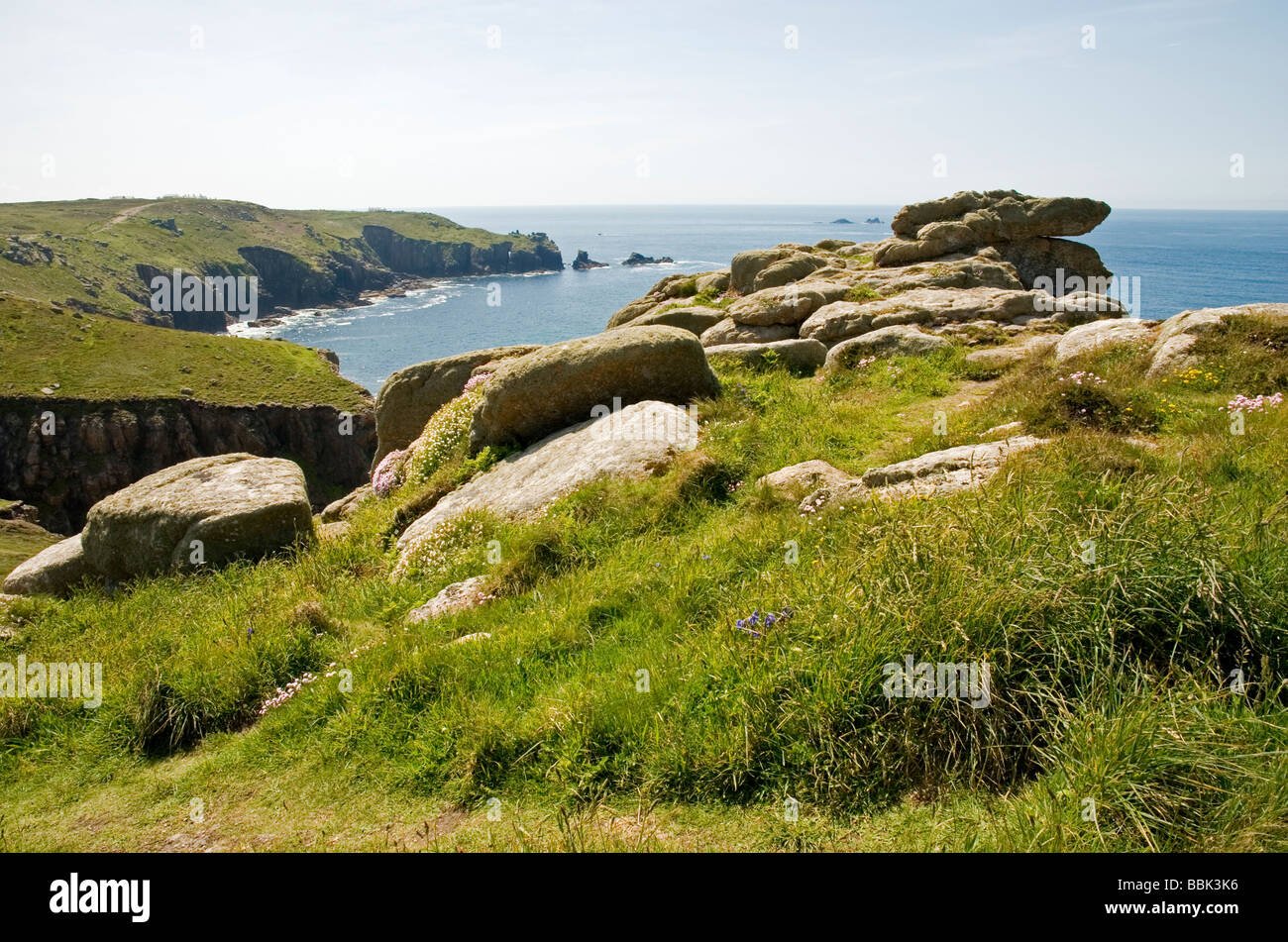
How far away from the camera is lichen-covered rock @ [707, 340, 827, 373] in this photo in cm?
1655

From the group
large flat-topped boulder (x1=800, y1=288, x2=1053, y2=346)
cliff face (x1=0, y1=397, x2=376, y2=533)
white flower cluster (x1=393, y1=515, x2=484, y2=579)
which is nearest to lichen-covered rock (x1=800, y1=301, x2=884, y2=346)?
large flat-topped boulder (x1=800, y1=288, x2=1053, y2=346)

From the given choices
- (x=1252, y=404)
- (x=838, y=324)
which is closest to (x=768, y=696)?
(x=1252, y=404)

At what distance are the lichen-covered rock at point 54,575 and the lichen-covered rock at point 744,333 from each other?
14.7 meters

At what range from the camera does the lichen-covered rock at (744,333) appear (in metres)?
20.0

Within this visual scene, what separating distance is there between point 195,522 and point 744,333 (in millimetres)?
14089

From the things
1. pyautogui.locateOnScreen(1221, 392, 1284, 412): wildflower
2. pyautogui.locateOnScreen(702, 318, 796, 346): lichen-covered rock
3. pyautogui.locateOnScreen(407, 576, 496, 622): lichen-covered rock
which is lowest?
pyautogui.locateOnScreen(407, 576, 496, 622): lichen-covered rock

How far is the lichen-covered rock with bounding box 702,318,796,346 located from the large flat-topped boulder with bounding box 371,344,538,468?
5.24 m

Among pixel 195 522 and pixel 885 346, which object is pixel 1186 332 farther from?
pixel 195 522

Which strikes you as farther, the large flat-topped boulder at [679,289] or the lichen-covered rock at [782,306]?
the large flat-topped boulder at [679,289]

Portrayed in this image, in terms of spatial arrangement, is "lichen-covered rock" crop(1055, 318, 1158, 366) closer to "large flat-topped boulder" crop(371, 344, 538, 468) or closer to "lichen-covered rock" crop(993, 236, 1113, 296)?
"large flat-topped boulder" crop(371, 344, 538, 468)

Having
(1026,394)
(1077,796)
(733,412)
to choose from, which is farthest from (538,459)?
(1077,796)

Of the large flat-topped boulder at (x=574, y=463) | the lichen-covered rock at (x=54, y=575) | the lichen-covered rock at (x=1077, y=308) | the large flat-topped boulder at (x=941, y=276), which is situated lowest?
the lichen-covered rock at (x=54, y=575)

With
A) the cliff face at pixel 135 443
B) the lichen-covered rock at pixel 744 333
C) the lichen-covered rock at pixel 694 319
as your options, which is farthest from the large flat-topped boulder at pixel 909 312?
the cliff face at pixel 135 443

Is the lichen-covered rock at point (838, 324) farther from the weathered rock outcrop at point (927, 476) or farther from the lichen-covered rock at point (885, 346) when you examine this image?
the weathered rock outcrop at point (927, 476)
